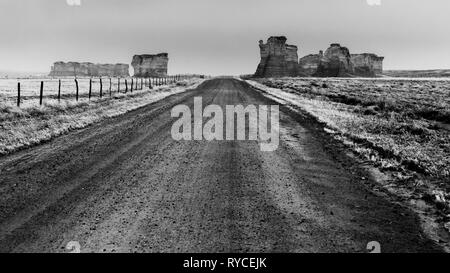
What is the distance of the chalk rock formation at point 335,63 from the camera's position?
153m

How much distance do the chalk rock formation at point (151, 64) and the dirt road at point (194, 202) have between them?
163277 millimetres

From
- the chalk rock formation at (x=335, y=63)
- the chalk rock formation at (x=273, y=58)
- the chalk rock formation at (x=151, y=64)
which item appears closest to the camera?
the chalk rock formation at (x=273, y=58)

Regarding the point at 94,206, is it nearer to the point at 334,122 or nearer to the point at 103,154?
the point at 103,154

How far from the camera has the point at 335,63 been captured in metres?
154

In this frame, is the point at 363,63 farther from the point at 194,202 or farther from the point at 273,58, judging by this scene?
the point at 194,202

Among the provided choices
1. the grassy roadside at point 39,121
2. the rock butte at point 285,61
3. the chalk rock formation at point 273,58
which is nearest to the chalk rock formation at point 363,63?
the rock butte at point 285,61

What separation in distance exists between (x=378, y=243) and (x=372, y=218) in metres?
0.88

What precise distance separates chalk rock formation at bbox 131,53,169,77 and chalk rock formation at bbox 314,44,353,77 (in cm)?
6534

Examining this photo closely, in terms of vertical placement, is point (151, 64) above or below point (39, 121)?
above

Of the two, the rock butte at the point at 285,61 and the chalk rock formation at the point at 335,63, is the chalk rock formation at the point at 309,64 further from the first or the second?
the chalk rock formation at the point at 335,63

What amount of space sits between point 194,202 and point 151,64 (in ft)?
565

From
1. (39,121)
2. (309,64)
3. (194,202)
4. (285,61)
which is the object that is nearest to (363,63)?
(309,64)

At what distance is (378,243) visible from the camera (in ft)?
15.8
